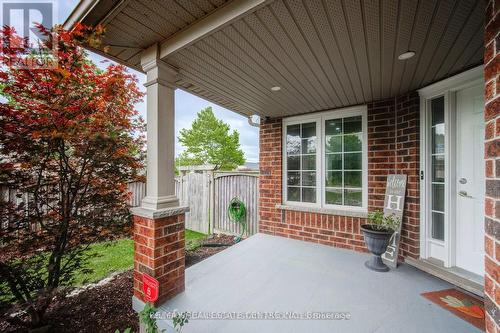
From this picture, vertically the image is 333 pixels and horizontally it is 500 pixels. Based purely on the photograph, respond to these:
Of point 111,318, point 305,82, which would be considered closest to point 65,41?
point 305,82

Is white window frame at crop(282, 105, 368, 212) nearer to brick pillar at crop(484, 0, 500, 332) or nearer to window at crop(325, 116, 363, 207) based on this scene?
window at crop(325, 116, 363, 207)

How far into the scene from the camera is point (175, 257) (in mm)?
2135

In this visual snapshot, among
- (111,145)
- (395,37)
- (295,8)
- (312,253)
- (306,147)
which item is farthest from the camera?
(306,147)

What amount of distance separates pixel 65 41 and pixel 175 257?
2.07m

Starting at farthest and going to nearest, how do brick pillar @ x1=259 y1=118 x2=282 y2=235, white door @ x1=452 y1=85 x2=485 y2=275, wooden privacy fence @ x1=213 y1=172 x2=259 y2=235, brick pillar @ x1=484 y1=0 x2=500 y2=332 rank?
wooden privacy fence @ x1=213 y1=172 x2=259 y2=235
brick pillar @ x1=259 y1=118 x2=282 y2=235
white door @ x1=452 y1=85 x2=485 y2=275
brick pillar @ x1=484 y1=0 x2=500 y2=332

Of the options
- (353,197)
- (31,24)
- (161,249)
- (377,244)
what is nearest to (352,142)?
(353,197)

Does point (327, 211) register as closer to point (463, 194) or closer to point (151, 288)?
point (463, 194)

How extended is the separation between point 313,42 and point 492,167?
142 centimetres

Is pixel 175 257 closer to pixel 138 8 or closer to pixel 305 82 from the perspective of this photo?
pixel 138 8

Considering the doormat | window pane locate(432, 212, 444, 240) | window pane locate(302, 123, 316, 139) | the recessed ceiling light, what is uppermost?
the recessed ceiling light

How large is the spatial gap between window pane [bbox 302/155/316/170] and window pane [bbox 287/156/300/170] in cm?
11

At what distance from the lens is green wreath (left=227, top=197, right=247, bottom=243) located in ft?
15.2

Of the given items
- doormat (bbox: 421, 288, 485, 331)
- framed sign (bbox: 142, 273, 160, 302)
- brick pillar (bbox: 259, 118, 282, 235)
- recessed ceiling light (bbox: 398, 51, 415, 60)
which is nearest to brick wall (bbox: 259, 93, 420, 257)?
brick pillar (bbox: 259, 118, 282, 235)

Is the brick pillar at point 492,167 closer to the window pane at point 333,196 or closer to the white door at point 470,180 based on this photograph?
the white door at point 470,180
